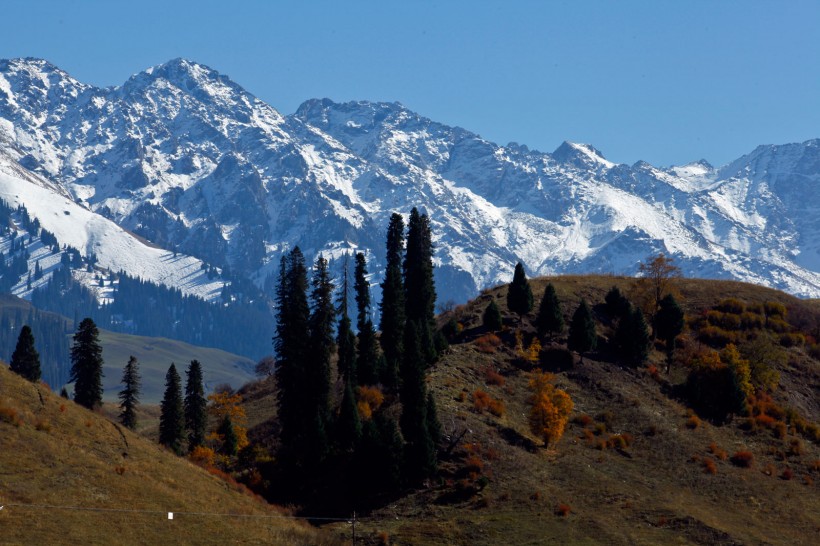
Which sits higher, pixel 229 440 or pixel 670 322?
pixel 670 322

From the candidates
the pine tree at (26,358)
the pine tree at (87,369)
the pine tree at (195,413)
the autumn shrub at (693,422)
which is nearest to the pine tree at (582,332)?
the autumn shrub at (693,422)

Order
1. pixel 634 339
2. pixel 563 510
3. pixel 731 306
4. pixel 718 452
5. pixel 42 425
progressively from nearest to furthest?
1. pixel 42 425
2. pixel 563 510
3. pixel 718 452
4. pixel 634 339
5. pixel 731 306

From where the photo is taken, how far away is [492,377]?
Answer: 105 m

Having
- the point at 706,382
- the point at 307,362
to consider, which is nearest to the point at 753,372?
the point at 706,382

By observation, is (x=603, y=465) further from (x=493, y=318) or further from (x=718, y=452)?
(x=493, y=318)

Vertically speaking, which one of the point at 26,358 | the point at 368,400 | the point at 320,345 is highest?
the point at 320,345

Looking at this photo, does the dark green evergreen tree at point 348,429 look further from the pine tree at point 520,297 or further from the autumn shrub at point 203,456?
the pine tree at point 520,297

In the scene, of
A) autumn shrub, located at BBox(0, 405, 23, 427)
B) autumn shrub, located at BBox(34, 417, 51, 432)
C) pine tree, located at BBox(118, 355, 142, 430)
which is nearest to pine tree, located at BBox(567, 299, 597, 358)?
pine tree, located at BBox(118, 355, 142, 430)

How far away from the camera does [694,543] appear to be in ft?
240

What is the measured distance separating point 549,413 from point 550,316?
25.5 m

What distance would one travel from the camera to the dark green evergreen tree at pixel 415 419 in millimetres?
84000

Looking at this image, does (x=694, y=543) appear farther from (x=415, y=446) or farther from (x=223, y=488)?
(x=223, y=488)

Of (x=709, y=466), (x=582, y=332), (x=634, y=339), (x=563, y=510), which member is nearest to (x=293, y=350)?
(x=582, y=332)

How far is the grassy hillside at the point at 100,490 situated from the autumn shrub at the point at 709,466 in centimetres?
3905
